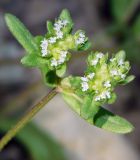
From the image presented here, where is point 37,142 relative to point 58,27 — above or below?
below

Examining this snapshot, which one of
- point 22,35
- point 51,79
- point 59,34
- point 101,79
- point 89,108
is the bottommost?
point 89,108

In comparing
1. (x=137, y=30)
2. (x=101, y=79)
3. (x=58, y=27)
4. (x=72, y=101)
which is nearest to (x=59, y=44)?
(x=58, y=27)

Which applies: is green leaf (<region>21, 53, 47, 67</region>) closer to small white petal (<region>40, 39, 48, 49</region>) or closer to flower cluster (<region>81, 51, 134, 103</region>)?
small white petal (<region>40, 39, 48, 49</region>)

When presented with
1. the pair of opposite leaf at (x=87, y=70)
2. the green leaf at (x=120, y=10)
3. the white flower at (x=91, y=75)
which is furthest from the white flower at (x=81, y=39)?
the green leaf at (x=120, y=10)

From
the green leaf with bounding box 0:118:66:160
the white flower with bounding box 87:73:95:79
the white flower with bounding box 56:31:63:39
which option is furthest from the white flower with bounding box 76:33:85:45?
the green leaf with bounding box 0:118:66:160

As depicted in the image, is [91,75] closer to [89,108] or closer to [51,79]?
[89,108]

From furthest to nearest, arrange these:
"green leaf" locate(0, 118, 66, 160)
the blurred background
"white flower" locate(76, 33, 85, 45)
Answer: the blurred background → "green leaf" locate(0, 118, 66, 160) → "white flower" locate(76, 33, 85, 45)

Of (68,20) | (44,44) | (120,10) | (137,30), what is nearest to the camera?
(44,44)
